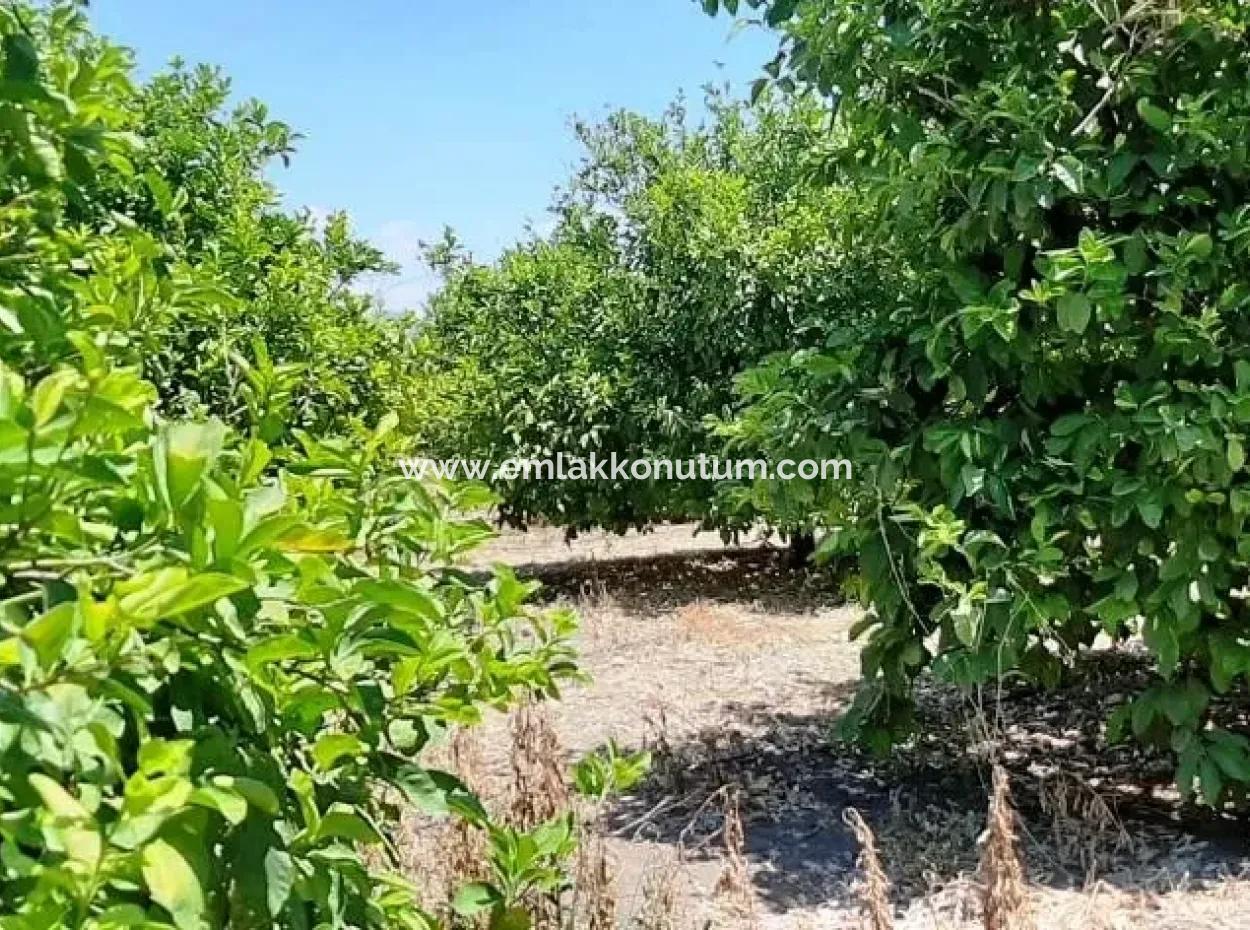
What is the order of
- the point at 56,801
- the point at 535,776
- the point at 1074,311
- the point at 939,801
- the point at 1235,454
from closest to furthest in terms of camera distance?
the point at 56,801
the point at 535,776
the point at 1235,454
the point at 1074,311
the point at 939,801

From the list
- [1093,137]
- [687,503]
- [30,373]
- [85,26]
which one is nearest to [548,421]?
[687,503]

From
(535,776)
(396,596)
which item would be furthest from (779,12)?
(396,596)

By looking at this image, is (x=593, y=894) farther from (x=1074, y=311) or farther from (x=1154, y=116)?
(x=1154, y=116)

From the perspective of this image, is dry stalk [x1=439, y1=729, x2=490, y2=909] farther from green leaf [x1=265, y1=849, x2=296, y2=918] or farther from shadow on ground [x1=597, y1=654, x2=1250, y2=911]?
green leaf [x1=265, y1=849, x2=296, y2=918]

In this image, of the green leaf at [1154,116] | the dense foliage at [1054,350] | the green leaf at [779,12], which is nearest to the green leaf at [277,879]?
the dense foliage at [1054,350]

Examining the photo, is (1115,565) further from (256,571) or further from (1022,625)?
(256,571)

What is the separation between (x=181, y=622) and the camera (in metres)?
0.88

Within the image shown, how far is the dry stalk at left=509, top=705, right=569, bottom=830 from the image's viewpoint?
227cm

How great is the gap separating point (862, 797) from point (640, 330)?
213 inches

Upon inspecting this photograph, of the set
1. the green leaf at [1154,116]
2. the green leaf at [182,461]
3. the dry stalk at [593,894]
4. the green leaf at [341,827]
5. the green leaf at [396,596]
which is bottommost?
the dry stalk at [593,894]

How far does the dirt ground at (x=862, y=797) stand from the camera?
292 centimetres

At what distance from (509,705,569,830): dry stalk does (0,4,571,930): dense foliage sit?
0.75 m

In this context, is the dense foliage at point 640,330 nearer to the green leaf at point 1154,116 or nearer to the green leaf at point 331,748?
the green leaf at point 1154,116

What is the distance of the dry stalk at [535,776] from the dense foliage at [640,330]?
188 inches
